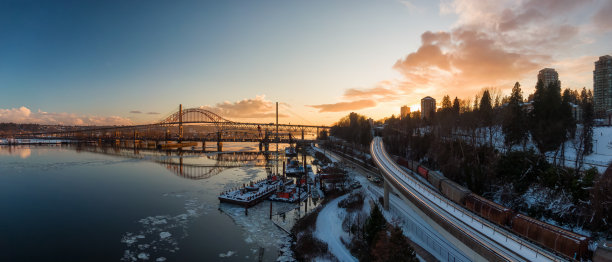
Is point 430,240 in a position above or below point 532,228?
below

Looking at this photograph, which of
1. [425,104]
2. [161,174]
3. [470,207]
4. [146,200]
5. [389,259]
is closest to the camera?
[389,259]

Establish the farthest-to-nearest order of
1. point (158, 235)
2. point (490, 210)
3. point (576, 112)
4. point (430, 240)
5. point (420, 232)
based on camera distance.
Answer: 1. point (576, 112)
2. point (158, 235)
3. point (490, 210)
4. point (420, 232)
5. point (430, 240)

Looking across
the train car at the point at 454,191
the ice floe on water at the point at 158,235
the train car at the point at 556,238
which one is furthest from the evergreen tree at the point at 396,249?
the ice floe on water at the point at 158,235

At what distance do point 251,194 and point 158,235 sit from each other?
10.4 m

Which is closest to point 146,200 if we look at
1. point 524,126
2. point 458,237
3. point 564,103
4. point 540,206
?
point 458,237

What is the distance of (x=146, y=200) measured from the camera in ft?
90.3

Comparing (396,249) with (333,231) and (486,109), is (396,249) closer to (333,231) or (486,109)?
(333,231)

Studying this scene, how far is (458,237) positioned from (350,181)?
68.9 feet

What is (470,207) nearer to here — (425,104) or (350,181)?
(350,181)

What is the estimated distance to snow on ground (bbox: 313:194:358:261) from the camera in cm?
1588

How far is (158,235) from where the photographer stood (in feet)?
60.8

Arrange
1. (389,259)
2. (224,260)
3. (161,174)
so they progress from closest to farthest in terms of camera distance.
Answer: (389,259), (224,260), (161,174)

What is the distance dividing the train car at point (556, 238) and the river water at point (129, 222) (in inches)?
535

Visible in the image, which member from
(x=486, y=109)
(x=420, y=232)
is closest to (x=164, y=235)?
(x=420, y=232)
